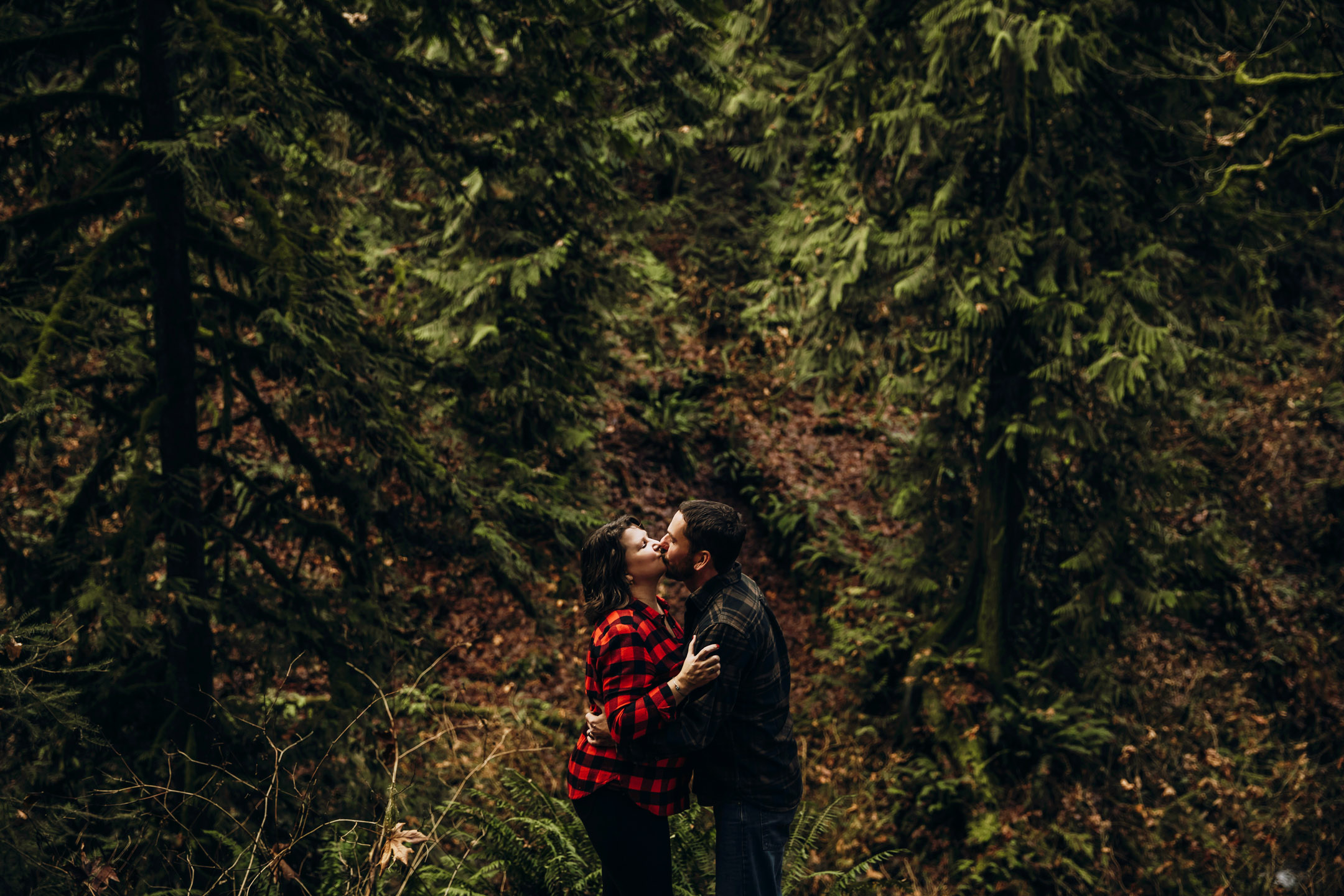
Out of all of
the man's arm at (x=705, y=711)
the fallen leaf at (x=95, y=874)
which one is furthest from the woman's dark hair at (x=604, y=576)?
the fallen leaf at (x=95, y=874)

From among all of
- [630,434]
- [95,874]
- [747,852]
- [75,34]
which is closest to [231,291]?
[75,34]

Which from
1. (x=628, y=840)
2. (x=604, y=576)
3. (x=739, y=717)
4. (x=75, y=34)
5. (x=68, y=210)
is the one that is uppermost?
(x=75, y=34)

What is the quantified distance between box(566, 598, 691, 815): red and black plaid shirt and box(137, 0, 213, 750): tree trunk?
3.14 m

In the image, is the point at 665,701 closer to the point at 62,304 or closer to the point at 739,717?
the point at 739,717

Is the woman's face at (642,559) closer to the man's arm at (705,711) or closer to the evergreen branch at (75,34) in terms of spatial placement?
the man's arm at (705,711)

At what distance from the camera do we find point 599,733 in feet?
10.7

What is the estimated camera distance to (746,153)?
13516 mm

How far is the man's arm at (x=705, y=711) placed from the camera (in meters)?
3.12

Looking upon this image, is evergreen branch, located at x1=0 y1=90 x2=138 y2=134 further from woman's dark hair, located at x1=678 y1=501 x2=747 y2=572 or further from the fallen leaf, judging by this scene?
woman's dark hair, located at x1=678 y1=501 x2=747 y2=572

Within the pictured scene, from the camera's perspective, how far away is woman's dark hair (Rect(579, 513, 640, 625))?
3410mm

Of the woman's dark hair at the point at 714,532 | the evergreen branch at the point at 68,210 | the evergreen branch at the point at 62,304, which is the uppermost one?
the evergreen branch at the point at 68,210

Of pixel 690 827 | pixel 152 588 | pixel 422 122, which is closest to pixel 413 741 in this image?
pixel 152 588

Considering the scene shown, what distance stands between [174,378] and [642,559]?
389cm

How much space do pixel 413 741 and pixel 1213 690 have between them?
9.06m
